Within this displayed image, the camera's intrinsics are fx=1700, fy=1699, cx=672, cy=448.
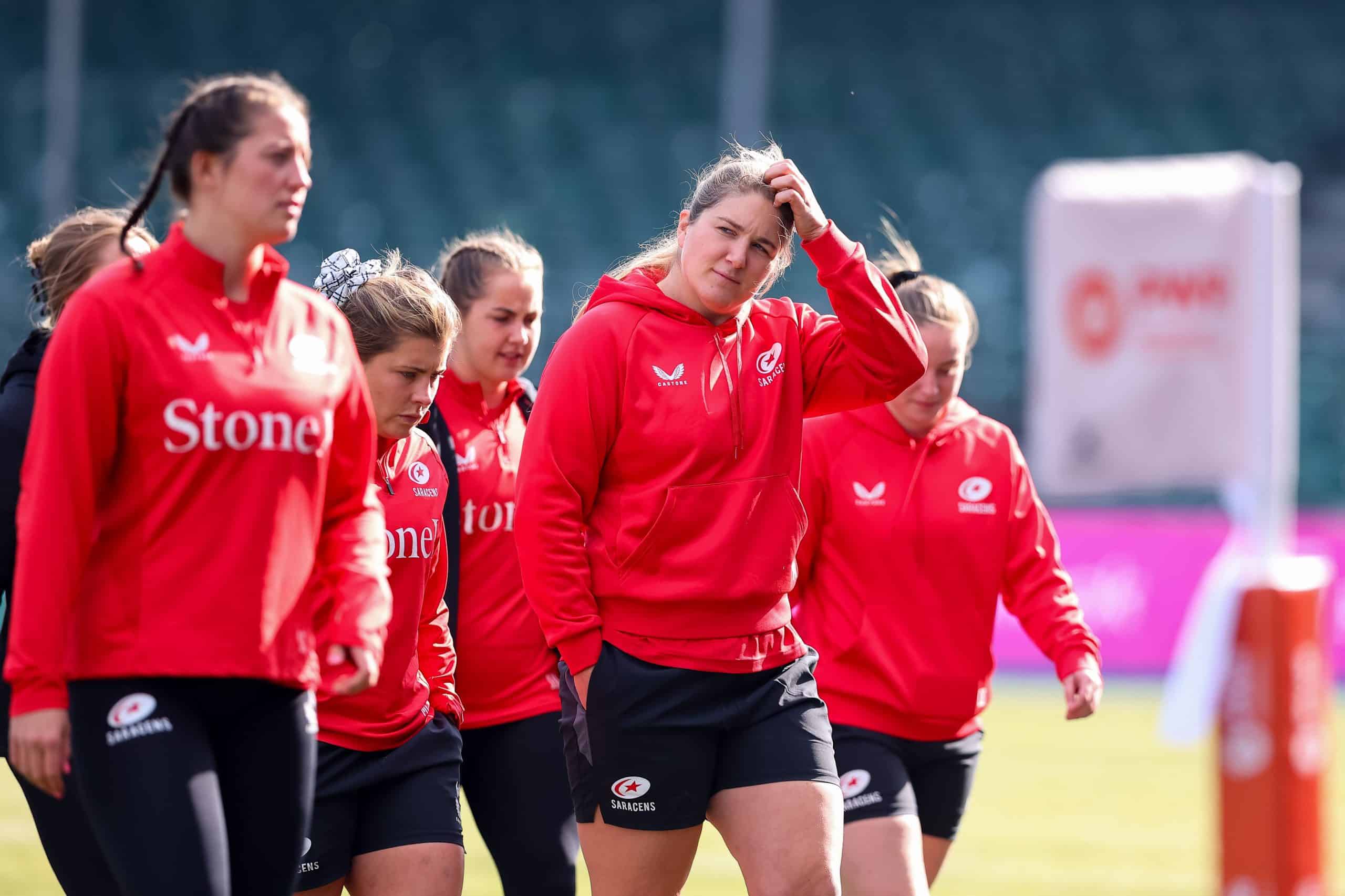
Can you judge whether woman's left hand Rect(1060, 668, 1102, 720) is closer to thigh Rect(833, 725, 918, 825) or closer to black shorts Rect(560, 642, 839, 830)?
thigh Rect(833, 725, 918, 825)

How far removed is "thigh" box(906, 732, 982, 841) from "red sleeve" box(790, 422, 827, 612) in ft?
1.76

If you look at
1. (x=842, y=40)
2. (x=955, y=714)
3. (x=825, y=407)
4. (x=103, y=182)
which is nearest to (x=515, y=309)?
(x=825, y=407)

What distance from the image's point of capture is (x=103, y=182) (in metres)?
19.2

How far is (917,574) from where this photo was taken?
452 centimetres

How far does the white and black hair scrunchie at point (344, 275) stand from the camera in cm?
396

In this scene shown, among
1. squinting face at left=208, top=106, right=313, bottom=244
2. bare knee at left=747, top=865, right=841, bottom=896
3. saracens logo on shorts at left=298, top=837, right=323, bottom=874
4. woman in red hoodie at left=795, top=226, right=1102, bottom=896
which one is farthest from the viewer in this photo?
woman in red hoodie at left=795, top=226, right=1102, bottom=896

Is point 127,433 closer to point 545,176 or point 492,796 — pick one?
point 492,796

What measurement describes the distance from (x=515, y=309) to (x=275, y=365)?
1.69 m

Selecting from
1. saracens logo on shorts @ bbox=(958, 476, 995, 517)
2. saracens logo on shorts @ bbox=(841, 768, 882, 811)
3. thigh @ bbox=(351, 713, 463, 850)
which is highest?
saracens logo on shorts @ bbox=(958, 476, 995, 517)

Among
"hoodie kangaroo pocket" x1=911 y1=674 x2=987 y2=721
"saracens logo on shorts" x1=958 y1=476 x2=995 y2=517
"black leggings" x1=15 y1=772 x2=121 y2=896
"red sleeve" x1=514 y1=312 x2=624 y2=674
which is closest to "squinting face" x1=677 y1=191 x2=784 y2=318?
"red sleeve" x1=514 y1=312 x2=624 y2=674

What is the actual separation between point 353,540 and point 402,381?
2.36 feet

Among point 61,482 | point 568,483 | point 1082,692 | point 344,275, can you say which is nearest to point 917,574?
point 1082,692

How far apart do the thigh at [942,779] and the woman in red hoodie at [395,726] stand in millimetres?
1295

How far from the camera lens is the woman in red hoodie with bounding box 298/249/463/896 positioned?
3.81 meters
